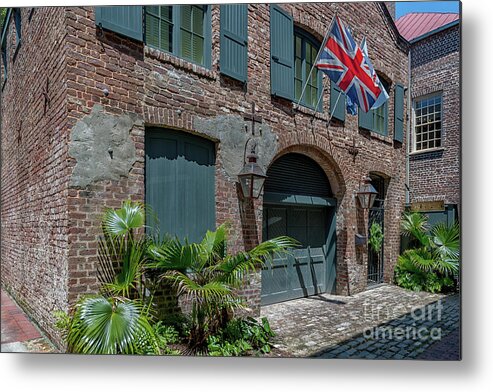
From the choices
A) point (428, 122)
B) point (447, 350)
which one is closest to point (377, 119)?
point (428, 122)

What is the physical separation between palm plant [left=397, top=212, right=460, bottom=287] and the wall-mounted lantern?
30.3 inches

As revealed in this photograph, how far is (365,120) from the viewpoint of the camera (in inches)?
180

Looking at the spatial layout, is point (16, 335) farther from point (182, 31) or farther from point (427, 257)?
point (427, 257)

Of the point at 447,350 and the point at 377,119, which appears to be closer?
the point at 447,350

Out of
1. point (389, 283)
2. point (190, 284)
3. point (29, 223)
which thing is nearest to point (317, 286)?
point (389, 283)

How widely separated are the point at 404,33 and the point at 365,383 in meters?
3.53

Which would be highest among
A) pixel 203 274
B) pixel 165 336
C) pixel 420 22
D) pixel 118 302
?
pixel 420 22

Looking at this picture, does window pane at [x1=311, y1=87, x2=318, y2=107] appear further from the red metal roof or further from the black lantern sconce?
the black lantern sconce

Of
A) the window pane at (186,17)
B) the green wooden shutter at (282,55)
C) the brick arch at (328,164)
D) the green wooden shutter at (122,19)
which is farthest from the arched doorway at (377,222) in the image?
the green wooden shutter at (122,19)

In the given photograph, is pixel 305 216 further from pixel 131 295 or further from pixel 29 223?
pixel 29 223

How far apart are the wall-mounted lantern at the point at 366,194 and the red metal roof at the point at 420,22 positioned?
199 centimetres

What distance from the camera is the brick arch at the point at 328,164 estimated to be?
4.35 metres

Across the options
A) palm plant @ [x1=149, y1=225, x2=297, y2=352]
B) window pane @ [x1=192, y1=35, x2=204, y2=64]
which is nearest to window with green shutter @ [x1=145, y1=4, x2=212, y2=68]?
window pane @ [x1=192, y1=35, x2=204, y2=64]

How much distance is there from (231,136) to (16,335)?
2.78m
